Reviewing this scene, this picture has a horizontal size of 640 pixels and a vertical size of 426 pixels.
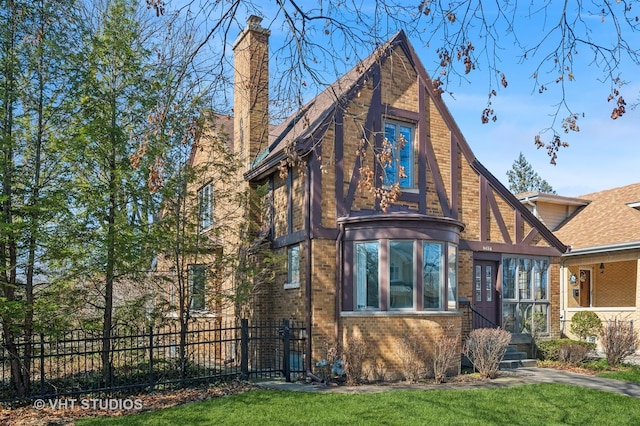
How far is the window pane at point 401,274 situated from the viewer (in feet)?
44.0

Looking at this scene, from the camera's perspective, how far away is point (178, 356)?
1310 centimetres

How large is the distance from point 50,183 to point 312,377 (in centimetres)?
678

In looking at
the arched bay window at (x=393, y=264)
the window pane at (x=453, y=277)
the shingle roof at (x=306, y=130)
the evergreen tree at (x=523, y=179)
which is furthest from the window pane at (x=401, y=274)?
the evergreen tree at (x=523, y=179)

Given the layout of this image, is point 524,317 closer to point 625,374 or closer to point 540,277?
point 540,277

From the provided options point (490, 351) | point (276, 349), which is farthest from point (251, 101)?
point (490, 351)

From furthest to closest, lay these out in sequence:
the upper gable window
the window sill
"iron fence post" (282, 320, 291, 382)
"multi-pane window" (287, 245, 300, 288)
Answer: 1. the upper gable window
2. "multi-pane window" (287, 245, 300, 288)
3. the window sill
4. "iron fence post" (282, 320, 291, 382)

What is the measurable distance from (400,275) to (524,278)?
589 centimetres

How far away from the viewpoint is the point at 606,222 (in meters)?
21.6

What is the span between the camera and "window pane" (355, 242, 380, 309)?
13398 mm

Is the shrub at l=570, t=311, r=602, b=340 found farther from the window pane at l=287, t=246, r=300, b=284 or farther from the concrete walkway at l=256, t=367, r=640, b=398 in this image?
the window pane at l=287, t=246, r=300, b=284

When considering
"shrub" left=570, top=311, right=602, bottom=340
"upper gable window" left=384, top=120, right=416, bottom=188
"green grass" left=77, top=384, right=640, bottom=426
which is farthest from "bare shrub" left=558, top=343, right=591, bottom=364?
"upper gable window" left=384, top=120, right=416, bottom=188

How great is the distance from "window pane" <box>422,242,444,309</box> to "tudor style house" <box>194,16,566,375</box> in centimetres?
3

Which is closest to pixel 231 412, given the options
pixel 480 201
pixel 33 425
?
pixel 33 425

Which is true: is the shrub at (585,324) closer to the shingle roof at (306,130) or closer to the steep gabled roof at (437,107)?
the steep gabled roof at (437,107)
